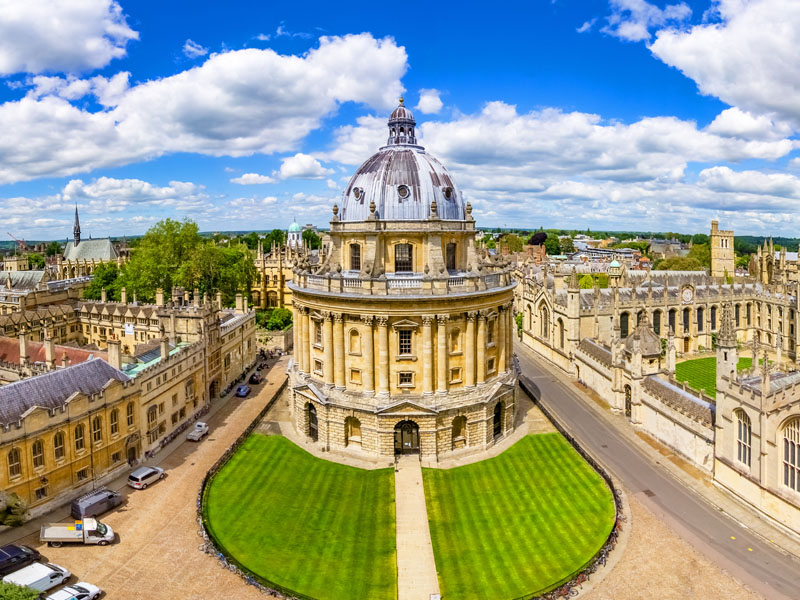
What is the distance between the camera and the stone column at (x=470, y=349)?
42219 mm

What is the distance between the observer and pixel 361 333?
4159 cm

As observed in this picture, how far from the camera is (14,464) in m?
31.4

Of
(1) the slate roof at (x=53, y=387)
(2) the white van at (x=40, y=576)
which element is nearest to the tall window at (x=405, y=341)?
(1) the slate roof at (x=53, y=387)

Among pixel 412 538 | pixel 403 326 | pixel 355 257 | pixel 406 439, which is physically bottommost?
pixel 412 538

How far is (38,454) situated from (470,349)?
2886 cm

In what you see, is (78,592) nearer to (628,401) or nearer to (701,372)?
(628,401)

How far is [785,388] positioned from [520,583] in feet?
57.9

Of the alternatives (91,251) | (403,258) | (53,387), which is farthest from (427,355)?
(91,251)

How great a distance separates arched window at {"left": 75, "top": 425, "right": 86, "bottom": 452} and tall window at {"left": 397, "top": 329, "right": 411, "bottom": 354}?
21.8 metres

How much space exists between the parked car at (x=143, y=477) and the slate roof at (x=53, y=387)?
6.06 m

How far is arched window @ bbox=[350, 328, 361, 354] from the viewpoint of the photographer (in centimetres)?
4216

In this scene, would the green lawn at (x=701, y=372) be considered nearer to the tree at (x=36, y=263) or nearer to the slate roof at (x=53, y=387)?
the slate roof at (x=53, y=387)

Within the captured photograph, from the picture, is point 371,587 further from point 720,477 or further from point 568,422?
point 568,422

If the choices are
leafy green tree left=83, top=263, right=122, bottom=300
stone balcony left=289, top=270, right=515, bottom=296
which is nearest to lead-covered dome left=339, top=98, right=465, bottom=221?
stone balcony left=289, top=270, right=515, bottom=296
